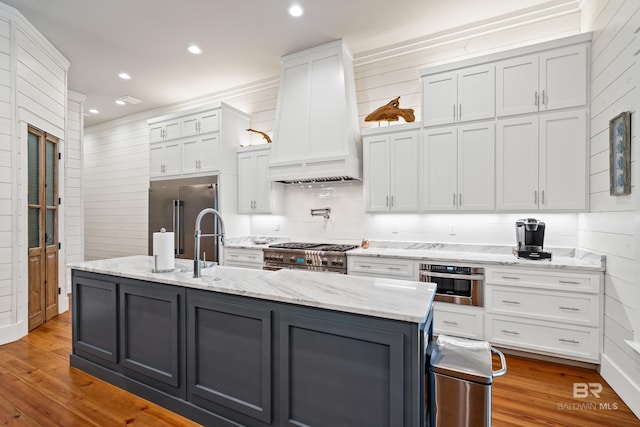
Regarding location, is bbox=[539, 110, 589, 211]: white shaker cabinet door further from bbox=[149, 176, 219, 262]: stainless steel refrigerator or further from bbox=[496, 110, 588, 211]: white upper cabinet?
bbox=[149, 176, 219, 262]: stainless steel refrigerator

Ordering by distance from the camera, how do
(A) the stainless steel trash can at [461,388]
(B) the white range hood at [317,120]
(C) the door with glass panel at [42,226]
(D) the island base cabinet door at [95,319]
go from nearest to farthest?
(A) the stainless steel trash can at [461,388] < (D) the island base cabinet door at [95,319] < (C) the door with glass panel at [42,226] < (B) the white range hood at [317,120]

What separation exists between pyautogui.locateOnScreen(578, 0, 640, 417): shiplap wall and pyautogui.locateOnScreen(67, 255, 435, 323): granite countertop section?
152 cm

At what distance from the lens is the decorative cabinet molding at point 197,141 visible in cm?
481

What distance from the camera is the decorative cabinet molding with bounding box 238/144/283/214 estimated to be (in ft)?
15.5

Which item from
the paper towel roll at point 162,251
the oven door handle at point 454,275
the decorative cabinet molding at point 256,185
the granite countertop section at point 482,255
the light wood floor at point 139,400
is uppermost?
the decorative cabinet molding at point 256,185

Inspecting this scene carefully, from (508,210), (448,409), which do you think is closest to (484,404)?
(448,409)

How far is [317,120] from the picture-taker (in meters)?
4.04

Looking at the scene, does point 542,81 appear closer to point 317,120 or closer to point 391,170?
point 391,170

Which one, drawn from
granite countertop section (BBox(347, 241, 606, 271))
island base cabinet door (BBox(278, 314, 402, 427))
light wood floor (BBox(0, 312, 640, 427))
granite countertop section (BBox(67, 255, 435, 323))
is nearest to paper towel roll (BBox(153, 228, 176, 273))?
granite countertop section (BBox(67, 255, 435, 323))

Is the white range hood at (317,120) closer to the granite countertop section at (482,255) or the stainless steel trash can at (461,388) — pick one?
the granite countertop section at (482,255)

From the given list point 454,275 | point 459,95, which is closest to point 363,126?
point 459,95

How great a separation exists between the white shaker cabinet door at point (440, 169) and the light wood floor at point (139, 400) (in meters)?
1.66

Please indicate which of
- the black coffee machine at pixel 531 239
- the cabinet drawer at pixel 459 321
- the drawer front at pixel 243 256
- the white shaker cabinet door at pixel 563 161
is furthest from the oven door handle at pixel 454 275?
the drawer front at pixel 243 256

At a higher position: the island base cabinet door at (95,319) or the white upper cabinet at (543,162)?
the white upper cabinet at (543,162)
